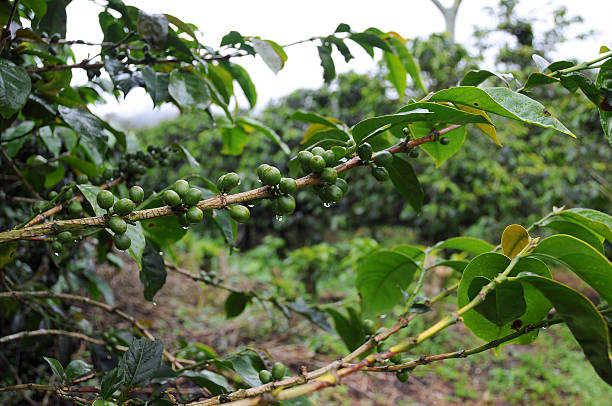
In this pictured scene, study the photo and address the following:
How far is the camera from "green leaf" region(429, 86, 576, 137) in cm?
41

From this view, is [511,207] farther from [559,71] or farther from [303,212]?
[559,71]

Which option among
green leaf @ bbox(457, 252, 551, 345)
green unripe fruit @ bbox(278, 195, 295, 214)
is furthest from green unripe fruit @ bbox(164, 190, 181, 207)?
green leaf @ bbox(457, 252, 551, 345)

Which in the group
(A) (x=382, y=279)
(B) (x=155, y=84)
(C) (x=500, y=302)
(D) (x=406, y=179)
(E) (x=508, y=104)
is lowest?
(A) (x=382, y=279)

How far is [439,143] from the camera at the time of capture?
2.19 feet

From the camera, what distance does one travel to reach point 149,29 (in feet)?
1.94

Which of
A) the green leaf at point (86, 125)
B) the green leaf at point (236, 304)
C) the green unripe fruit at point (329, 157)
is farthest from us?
the green leaf at point (236, 304)

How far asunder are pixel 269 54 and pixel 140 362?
1.81 ft

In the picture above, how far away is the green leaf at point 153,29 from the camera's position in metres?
0.59

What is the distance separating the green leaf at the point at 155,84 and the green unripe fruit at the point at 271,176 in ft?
1.19

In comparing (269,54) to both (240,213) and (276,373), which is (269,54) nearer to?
(240,213)

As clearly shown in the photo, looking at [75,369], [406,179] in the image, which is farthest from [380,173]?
[75,369]

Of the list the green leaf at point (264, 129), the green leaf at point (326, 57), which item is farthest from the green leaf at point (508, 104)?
the green leaf at point (264, 129)

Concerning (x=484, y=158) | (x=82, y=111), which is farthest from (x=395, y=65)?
(x=484, y=158)

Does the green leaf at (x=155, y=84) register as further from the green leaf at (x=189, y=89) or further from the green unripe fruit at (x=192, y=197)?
the green unripe fruit at (x=192, y=197)
